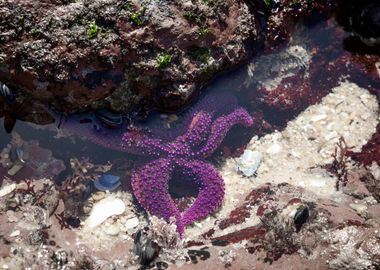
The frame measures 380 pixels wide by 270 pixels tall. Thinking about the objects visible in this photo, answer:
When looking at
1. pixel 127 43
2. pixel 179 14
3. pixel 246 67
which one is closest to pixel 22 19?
pixel 127 43

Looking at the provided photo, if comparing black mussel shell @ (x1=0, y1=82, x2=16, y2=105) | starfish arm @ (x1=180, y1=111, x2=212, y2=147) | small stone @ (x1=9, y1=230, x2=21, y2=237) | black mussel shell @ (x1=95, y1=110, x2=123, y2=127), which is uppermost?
black mussel shell @ (x1=0, y1=82, x2=16, y2=105)

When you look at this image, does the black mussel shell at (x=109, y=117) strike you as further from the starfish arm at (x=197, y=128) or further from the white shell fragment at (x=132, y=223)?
the white shell fragment at (x=132, y=223)

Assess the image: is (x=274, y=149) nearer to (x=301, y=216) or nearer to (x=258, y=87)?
(x=258, y=87)

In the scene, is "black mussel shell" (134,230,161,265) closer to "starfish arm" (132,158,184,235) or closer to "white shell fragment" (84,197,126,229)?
"starfish arm" (132,158,184,235)

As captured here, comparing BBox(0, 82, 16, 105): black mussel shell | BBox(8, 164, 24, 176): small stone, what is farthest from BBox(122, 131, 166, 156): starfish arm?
BBox(8, 164, 24, 176): small stone

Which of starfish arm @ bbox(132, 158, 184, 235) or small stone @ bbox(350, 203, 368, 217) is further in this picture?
starfish arm @ bbox(132, 158, 184, 235)

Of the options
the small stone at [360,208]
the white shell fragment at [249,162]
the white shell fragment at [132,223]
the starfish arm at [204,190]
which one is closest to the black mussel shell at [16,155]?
the white shell fragment at [132,223]
